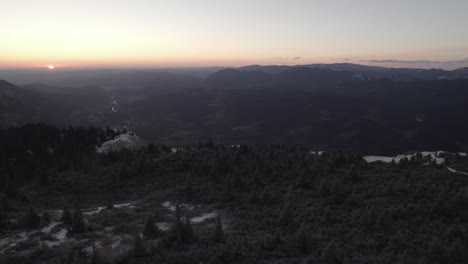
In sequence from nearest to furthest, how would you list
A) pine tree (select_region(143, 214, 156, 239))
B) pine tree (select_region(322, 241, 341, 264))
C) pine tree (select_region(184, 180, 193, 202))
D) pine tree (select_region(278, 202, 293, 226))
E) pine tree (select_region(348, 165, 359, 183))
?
1. pine tree (select_region(322, 241, 341, 264))
2. pine tree (select_region(143, 214, 156, 239))
3. pine tree (select_region(278, 202, 293, 226))
4. pine tree (select_region(184, 180, 193, 202))
5. pine tree (select_region(348, 165, 359, 183))

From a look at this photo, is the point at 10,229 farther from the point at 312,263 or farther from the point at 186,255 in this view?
the point at 312,263

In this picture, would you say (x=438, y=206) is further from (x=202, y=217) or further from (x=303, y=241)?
(x=202, y=217)

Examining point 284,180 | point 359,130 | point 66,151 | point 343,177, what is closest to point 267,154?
point 284,180

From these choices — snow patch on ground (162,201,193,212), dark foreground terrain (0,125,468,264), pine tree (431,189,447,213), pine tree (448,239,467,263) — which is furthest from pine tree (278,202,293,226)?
pine tree (431,189,447,213)

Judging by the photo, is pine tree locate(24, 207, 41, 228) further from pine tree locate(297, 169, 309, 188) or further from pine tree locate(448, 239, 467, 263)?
pine tree locate(448, 239, 467, 263)

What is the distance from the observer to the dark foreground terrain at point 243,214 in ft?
56.2

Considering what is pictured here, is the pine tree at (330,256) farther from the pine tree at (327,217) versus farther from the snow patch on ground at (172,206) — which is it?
the snow patch on ground at (172,206)

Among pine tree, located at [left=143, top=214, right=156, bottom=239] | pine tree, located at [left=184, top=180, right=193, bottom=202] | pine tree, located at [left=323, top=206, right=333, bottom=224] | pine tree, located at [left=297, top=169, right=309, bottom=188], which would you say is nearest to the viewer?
pine tree, located at [left=143, top=214, right=156, bottom=239]

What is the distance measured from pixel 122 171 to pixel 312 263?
104 ft

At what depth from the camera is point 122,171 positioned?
41594 mm

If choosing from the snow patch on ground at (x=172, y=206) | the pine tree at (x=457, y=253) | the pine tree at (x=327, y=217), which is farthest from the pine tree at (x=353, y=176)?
the snow patch on ground at (x=172, y=206)

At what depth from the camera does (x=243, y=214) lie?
24438 mm

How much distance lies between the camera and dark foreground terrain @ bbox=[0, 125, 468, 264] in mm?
17125

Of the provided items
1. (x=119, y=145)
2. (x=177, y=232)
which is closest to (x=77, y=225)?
(x=177, y=232)
